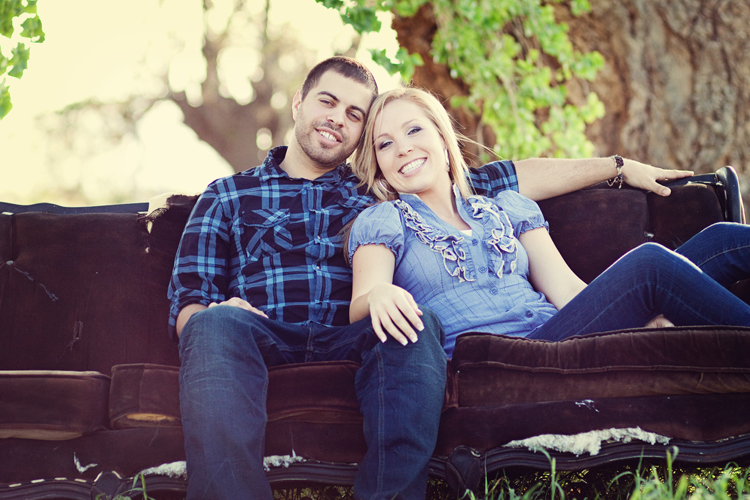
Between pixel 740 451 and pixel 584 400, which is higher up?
pixel 584 400

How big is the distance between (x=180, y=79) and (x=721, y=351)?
12.3 metres

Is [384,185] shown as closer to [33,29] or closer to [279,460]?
[279,460]

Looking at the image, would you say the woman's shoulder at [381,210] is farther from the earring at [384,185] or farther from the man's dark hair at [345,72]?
the man's dark hair at [345,72]

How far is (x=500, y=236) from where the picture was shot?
2.23 metres

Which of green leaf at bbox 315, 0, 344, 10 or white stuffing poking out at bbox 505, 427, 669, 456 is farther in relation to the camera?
green leaf at bbox 315, 0, 344, 10

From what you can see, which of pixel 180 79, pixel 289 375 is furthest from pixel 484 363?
pixel 180 79

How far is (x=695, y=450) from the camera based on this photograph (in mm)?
1748

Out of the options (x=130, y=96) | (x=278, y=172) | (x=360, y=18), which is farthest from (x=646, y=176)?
(x=130, y=96)

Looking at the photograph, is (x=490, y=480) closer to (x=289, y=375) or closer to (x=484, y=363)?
(x=484, y=363)

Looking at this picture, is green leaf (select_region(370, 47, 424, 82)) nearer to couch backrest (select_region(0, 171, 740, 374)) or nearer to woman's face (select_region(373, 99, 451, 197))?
woman's face (select_region(373, 99, 451, 197))

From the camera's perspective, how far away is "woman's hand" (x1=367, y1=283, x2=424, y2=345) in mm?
1661

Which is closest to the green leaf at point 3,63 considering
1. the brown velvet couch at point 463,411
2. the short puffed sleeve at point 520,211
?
the brown velvet couch at point 463,411

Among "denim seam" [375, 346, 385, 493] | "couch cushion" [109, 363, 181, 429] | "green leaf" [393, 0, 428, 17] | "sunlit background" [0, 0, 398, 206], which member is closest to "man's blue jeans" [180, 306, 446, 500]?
"denim seam" [375, 346, 385, 493]

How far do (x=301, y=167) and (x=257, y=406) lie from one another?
1.23m
